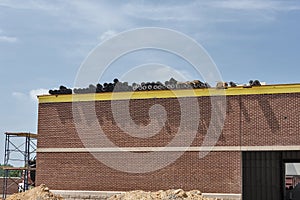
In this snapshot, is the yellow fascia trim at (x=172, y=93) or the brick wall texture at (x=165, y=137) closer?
the yellow fascia trim at (x=172, y=93)

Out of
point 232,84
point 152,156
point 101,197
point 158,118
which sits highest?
point 232,84

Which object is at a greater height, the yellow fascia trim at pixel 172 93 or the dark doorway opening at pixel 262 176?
the yellow fascia trim at pixel 172 93

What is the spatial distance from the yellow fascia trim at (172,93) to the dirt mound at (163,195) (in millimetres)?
5666

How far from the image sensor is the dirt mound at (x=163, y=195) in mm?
25672

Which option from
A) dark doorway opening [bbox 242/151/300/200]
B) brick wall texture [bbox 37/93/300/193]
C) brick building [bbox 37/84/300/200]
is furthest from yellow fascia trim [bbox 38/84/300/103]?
dark doorway opening [bbox 242/151/300/200]

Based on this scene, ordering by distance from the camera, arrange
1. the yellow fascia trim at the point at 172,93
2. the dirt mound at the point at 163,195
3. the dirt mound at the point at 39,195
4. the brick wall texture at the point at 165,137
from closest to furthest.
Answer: the dirt mound at the point at 163,195
the yellow fascia trim at the point at 172,93
the brick wall texture at the point at 165,137
the dirt mound at the point at 39,195

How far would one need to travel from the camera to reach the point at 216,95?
28.6 meters

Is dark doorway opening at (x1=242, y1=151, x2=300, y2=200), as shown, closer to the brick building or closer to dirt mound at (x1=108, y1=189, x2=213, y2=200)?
the brick building

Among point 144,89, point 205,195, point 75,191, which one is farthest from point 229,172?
point 75,191

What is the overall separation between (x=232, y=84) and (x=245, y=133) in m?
3.01

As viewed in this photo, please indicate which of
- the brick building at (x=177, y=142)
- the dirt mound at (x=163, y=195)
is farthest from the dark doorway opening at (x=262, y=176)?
the dirt mound at (x=163, y=195)

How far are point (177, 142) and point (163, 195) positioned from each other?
403 cm

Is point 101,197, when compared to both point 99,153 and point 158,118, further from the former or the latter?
point 158,118

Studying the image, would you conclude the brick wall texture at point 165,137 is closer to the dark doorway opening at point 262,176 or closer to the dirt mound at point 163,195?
the dirt mound at point 163,195
